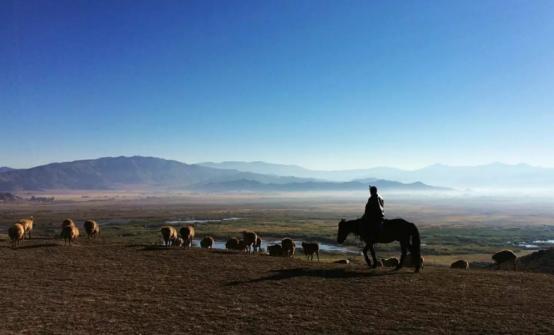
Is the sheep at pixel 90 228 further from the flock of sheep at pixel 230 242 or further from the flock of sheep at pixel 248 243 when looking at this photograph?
the flock of sheep at pixel 248 243

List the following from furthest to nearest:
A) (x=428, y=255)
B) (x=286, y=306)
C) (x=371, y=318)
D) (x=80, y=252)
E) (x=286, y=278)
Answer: (x=428, y=255), (x=80, y=252), (x=286, y=278), (x=286, y=306), (x=371, y=318)

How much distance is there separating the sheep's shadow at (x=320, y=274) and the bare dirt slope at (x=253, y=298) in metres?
0.04

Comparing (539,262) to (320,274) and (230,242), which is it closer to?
(320,274)

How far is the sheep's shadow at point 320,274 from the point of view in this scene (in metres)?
17.1

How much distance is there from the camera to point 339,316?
1224 cm

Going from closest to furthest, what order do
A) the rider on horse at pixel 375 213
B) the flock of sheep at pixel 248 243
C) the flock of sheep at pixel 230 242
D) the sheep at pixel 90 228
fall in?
the rider on horse at pixel 375 213 < the flock of sheep at pixel 230 242 < the sheep at pixel 90 228 < the flock of sheep at pixel 248 243

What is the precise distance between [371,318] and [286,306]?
265 centimetres

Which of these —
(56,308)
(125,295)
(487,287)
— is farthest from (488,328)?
(56,308)

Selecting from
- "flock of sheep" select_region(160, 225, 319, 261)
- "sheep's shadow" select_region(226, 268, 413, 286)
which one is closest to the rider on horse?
"sheep's shadow" select_region(226, 268, 413, 286)

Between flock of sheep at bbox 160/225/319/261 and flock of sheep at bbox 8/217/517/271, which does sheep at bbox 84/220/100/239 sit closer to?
flock of sheep at bbox 8/217/517/271

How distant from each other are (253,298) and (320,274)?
472 centimetres

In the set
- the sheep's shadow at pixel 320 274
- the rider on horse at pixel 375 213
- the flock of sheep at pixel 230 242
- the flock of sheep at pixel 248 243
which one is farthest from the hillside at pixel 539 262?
the rider on horse at pixel 375 213

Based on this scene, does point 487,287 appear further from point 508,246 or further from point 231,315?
point 508,246

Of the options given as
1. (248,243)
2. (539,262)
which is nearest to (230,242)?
(248,243)
